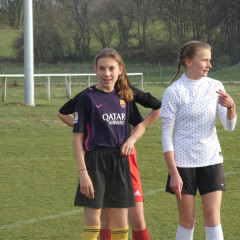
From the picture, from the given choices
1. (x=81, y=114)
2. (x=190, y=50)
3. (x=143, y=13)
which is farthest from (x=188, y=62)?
(x=143, y=13)

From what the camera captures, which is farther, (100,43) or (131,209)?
(100,43)

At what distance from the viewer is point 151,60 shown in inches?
2643

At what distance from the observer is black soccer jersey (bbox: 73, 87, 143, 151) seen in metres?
4.87

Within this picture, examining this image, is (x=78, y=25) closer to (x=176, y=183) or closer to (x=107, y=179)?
(x=107, y=179)

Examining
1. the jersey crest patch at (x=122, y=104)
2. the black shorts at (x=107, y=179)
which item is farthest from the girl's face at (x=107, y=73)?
the black shorts at (x=107, y=179)

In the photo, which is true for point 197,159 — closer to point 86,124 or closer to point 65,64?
point 86,124

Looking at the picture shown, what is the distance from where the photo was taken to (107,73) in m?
4.88

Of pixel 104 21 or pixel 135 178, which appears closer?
pixel 135 178

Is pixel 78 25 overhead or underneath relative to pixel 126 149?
overhead

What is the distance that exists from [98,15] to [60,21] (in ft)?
16.6

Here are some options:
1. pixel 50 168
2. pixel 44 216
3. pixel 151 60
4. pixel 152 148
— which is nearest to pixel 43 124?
pixel 152 148

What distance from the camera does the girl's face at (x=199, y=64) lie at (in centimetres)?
497

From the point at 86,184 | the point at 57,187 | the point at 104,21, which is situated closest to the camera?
the point at 86,184

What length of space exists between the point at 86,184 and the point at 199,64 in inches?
47.1
